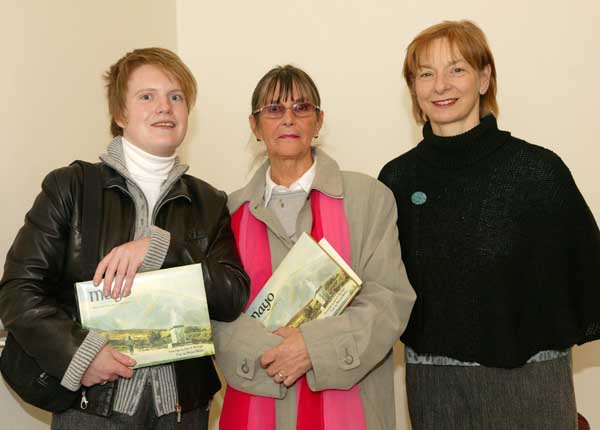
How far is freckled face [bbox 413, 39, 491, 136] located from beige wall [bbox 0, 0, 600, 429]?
96 centimetres

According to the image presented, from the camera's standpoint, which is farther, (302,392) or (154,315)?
(302,392)

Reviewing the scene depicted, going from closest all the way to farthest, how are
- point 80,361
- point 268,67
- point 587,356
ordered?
1. point 80,361
2. point 587,356
3. point 268,67

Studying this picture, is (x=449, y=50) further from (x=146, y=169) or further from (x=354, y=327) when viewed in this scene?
(x=146, y=169)

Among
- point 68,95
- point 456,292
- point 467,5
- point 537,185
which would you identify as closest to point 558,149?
point 467,5

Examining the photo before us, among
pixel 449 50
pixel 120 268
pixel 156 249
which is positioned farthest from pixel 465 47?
pixel 120 268

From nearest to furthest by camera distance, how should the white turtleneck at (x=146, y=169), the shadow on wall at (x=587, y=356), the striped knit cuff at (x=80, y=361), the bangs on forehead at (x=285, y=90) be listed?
the striped knit cuff at (x=80, y=361), the white turtleneck at (x=146, y=169), the bangs on forehead at (x=285, y=90), the shadow on wall at (x=587, y=356)

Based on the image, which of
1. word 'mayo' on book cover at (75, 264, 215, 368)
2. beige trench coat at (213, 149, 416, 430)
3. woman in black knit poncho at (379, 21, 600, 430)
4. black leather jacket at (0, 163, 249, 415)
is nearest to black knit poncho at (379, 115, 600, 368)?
woman in black knit poncho at (379, 21, 600, 430)

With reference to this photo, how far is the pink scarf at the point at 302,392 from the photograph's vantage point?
2039mm

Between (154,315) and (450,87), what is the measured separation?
4.15 feet

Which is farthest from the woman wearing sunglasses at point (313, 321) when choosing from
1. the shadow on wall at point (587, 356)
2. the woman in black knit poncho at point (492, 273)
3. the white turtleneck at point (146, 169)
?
the shadow on wall at point (587, 356)

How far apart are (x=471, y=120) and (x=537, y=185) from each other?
1.13ft

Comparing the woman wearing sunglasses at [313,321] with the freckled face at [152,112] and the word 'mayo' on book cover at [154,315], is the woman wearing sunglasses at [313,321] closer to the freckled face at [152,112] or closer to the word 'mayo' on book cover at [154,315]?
the word 'mayo' on book cover at [154,315]

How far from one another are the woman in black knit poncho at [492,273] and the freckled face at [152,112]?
2.95 feet

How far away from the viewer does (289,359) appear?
1.96 meters
